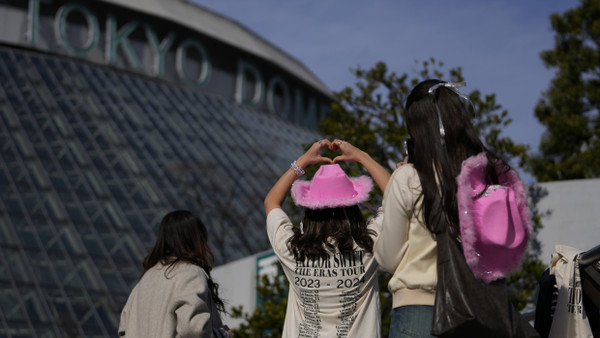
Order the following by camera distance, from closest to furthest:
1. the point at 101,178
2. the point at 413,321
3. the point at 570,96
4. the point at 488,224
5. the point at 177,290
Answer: the point at 488,224 < the point at 413,321 < the point at 177,290 < the point at 570,96 < the point at 101,178

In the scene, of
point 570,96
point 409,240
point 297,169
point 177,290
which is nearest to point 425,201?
point 409,240

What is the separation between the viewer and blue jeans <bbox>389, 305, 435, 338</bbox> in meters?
3.09

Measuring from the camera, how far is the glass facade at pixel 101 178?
68.4ft

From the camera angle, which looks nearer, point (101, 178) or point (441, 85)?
point (441, 85)

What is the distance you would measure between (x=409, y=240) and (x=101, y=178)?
2377 cm

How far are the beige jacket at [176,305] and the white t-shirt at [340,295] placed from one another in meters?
0.85

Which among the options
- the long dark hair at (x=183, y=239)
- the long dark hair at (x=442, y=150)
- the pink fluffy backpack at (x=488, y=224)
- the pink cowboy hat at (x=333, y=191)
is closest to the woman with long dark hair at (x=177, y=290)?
the long dark hair at (x=183, y=239)

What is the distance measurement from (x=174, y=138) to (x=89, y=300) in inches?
404

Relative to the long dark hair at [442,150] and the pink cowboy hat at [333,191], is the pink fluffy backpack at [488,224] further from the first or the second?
the pink cowboy hat at [333,191]

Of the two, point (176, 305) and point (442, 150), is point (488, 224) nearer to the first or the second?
point (442, 150)

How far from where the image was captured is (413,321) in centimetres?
312

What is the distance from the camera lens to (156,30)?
34188 millimetres

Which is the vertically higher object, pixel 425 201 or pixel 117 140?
pixel 425 201

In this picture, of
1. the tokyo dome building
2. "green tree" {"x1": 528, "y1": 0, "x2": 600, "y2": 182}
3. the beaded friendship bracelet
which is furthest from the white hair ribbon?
the tokyo dome building
